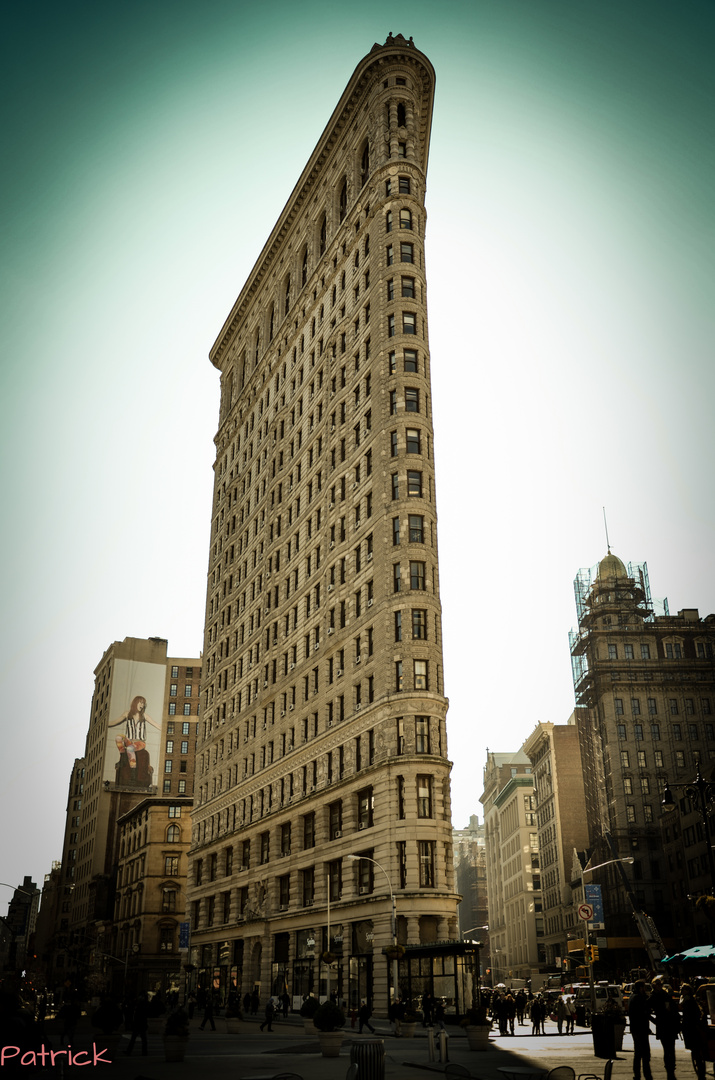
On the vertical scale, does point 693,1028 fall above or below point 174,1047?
above

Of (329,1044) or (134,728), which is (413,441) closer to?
(329,1044)

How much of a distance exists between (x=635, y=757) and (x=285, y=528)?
74.7m

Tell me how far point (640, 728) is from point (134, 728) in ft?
281

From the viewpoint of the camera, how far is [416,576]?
5703cm

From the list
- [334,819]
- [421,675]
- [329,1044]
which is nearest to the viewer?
[329,1044]

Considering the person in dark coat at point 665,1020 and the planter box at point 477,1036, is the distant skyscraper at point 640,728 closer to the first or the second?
the planter box at point 477,1036

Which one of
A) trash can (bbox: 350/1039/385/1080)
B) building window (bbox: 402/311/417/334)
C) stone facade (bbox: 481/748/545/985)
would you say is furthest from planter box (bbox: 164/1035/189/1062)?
stone facade (bbox: 481/748/545/985)

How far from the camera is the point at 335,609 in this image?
212 feet

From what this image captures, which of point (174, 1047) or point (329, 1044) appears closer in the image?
point (174, 1047)

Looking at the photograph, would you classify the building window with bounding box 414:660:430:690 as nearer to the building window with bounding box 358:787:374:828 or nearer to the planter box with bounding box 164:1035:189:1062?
the building window with bounding box 358:787:374:828

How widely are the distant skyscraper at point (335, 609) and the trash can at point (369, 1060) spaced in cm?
3192

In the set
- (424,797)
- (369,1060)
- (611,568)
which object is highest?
(611,568)

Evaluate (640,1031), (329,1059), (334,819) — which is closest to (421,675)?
(334,819)

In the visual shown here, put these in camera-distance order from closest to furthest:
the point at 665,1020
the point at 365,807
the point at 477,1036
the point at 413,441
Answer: the point at 665,1020, the point at 477,1036, the point at 365,807, the point at 413,441
